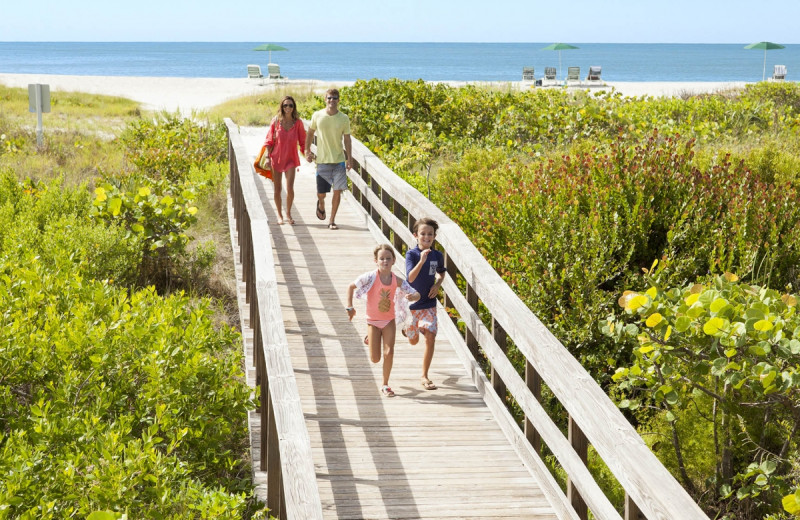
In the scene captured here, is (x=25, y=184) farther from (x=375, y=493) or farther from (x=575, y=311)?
(x=375, y=493)

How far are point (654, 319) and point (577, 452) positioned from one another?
83 cm

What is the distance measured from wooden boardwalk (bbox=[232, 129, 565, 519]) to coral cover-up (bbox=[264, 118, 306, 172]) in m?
2.28

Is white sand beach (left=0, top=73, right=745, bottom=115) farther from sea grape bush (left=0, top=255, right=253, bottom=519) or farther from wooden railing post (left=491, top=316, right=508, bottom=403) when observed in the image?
wooden railing post (left=491, top=316, right=508, bottom=403)

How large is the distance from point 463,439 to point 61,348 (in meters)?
2.48

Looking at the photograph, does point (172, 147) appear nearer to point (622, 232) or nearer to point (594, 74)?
point (622, 232)

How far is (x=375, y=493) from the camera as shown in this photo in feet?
15.4

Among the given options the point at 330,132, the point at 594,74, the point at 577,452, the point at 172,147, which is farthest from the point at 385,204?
the point at 594,74

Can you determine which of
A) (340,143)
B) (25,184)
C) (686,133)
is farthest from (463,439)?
(686,133)

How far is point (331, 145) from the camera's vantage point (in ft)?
31.0

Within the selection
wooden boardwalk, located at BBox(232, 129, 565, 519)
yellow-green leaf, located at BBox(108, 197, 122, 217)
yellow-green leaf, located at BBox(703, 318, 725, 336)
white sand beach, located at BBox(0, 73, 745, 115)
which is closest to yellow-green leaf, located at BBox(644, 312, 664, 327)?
yellow-green leaf, located at BBox(703, 318, 725, 336)

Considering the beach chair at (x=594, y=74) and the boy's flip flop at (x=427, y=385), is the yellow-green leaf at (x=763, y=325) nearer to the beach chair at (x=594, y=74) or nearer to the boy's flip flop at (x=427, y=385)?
the boy's flip flop at (x=427, y=385)

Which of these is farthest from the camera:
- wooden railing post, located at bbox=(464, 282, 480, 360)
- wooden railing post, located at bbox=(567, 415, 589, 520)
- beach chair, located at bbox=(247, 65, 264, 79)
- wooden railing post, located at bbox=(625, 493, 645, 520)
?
beach chair, located at bbox=(247, 65, 264, 79)

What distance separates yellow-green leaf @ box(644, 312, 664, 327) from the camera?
454 cm

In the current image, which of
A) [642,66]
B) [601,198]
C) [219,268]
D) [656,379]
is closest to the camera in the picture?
[656,379]
